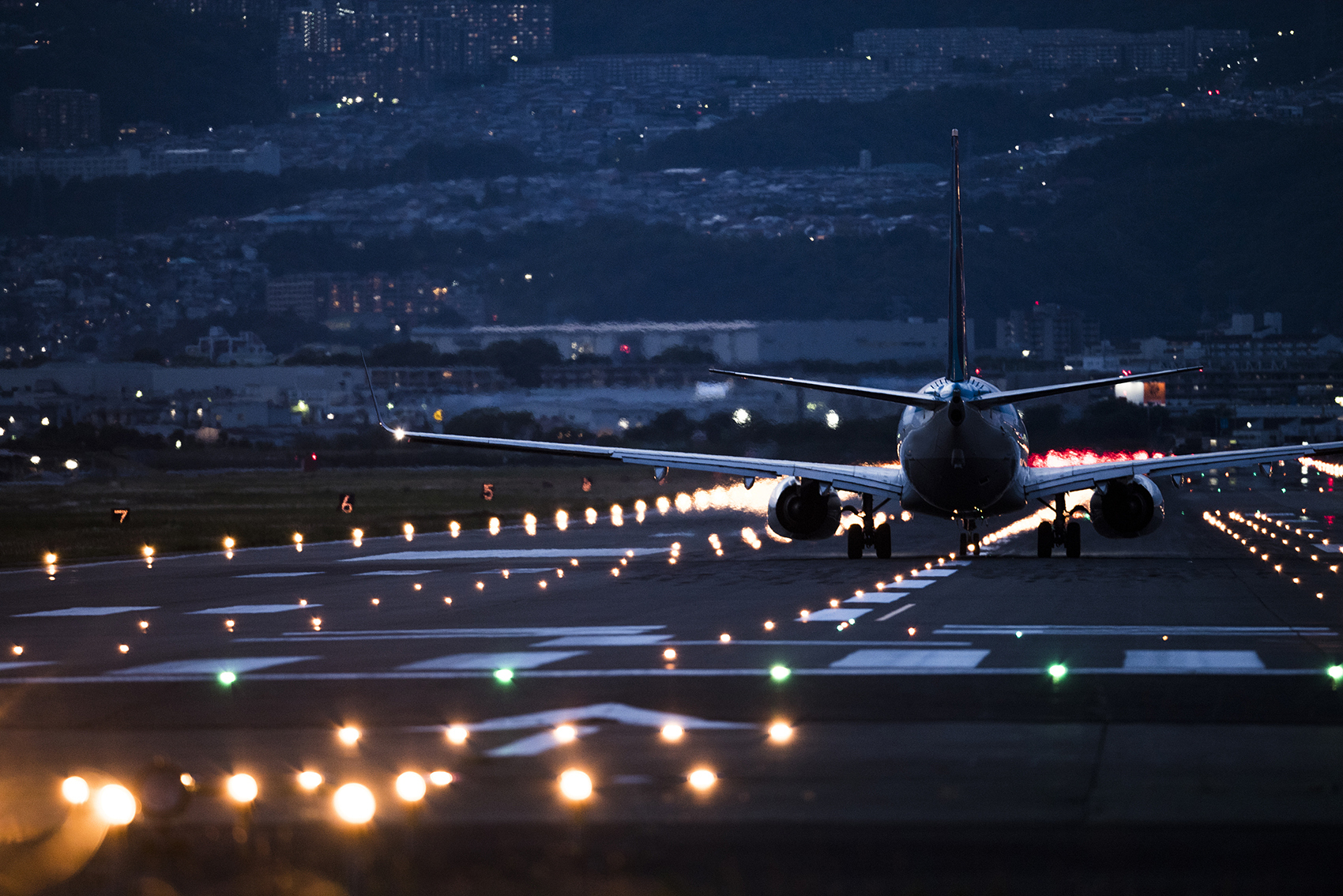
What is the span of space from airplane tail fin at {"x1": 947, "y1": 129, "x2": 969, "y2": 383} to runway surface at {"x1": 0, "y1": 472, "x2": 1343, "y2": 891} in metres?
9.37

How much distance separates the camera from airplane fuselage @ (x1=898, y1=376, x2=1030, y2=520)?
1609 inches

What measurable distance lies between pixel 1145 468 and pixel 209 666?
90.4 ft

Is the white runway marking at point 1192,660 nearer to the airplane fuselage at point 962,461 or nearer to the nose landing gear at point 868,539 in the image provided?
the airplane fuselage at point 962,461

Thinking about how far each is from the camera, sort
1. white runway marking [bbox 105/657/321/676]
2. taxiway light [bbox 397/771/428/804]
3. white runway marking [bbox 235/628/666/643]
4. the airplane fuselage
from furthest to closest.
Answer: the airplane fuselage
white runway marking [bbox 235/628/666/643]
white runway marking [bbox 105/657/321/676]
taxiway light [bbox 397/771/428/804]

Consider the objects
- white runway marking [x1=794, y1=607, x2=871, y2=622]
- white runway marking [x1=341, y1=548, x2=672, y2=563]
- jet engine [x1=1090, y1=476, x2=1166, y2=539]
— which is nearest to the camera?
white runway marking [x1=794, y1=607, x2=871, y2=622]

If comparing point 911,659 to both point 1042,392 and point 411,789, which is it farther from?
point 1042,392

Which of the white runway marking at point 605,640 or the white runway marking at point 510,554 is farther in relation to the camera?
the white runway marking at point 510,554

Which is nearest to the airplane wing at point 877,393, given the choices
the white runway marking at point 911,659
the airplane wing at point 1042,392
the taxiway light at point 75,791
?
the airplane wing at point 1042,392

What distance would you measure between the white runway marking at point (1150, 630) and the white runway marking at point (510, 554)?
2054 cm

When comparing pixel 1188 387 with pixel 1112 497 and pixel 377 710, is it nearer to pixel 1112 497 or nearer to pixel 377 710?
pixel 1112 497

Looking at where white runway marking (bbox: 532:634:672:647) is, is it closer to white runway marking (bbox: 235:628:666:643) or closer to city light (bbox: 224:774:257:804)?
white runway marking (bbox: 235:628:666:643)

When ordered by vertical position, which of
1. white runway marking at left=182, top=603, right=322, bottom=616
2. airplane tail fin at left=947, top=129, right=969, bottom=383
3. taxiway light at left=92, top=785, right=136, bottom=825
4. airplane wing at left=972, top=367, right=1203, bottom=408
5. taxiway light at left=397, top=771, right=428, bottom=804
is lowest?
white runway marking at left=182, top=603, right=322, bottom=616

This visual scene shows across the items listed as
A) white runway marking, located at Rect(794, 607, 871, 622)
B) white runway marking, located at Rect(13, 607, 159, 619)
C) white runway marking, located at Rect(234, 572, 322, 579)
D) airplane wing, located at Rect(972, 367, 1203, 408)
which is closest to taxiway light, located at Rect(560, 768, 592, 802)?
white runway marking, located at Rect(794, 607, 871, 622)

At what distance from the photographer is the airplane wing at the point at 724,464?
1773 inches
